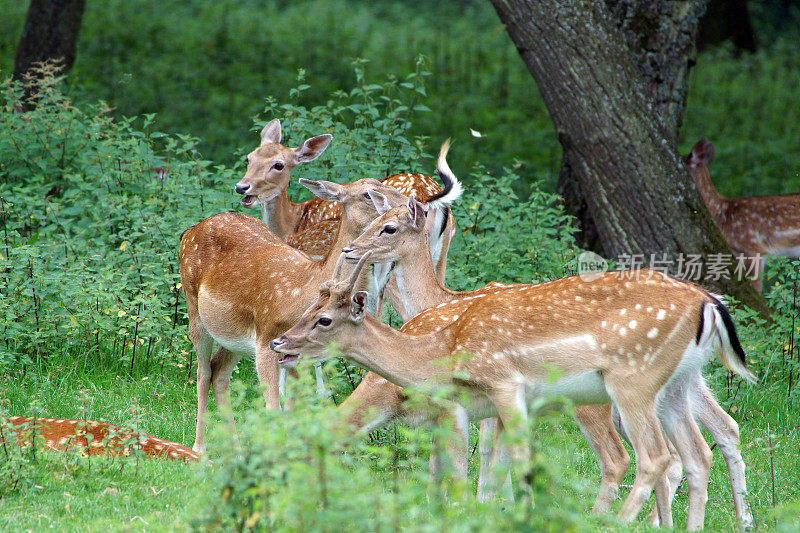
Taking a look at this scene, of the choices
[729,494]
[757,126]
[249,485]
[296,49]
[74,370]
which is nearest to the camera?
[249,485]

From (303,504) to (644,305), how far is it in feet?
8.63

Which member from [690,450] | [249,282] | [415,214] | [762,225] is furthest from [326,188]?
[762,225]

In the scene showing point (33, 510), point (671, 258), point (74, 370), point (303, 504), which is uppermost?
point (303, 504)

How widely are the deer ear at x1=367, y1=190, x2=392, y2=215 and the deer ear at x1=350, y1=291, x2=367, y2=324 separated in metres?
1.34

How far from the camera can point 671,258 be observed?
8414 mm

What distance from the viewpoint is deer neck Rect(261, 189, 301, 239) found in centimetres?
826

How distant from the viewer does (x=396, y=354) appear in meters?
5.36

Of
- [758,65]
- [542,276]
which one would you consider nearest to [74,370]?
[542,276]

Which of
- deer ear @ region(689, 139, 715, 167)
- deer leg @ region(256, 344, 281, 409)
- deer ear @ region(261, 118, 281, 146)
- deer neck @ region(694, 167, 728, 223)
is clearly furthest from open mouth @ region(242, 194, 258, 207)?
deer ear @ region(689, 139, 715, 167)

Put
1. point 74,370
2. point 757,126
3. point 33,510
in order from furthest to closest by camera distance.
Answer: point 757,126 < point 74,370 < point 33,510

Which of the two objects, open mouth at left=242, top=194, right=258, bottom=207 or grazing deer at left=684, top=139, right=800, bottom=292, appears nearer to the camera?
open mouth at left=242, top=194, right=258, bottom=207

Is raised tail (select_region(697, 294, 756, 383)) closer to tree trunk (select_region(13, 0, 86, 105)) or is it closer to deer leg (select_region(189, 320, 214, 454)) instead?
deer leg (select_region(189, 320, 214, 454))

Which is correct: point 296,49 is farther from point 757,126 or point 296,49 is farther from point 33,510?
point 33,510

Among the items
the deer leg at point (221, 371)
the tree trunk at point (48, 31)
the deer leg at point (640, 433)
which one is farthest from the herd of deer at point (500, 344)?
the tree trunk at point (48, 31)
